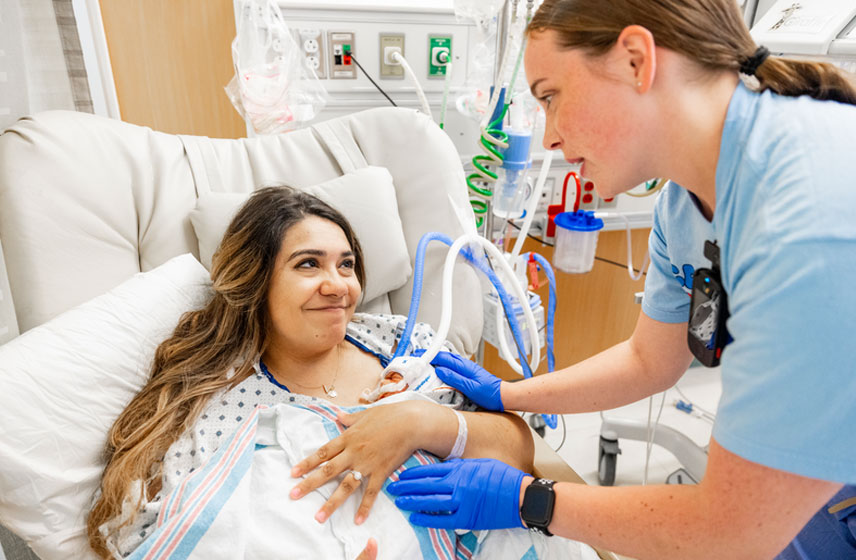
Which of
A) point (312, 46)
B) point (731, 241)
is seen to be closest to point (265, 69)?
point (312, 46)

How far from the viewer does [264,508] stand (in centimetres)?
95

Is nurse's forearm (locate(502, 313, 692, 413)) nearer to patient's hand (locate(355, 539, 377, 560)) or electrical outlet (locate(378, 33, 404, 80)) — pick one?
patient's hand (locate(355, 539, 377, 560))

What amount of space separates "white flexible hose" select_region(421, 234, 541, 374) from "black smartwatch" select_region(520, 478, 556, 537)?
1.35ft

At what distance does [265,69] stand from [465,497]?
4.62ft

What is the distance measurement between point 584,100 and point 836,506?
0.86 m

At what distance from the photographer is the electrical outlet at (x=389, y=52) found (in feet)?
6.73

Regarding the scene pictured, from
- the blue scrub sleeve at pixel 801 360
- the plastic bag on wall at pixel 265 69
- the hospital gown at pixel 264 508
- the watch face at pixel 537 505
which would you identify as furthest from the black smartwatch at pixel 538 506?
the plastic bag on wall at pixel 265 69

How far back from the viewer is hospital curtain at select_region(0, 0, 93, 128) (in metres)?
1.17

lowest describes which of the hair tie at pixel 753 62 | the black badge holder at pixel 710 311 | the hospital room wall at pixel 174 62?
the black badge holder at pixel 710 311

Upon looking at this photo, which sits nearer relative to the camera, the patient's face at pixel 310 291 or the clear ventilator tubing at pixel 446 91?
the patient's face at pixel 310 291

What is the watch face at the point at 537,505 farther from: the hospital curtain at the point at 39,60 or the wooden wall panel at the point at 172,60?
the wooden wall panel at the point at 172,60

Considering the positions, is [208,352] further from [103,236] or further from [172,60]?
[172,60]

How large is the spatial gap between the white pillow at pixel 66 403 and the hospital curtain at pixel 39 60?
0.50 m

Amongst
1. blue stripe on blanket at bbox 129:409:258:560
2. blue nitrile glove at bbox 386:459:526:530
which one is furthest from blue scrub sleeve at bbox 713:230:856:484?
blue stripe on blanket at bbox 129:409:258:560
